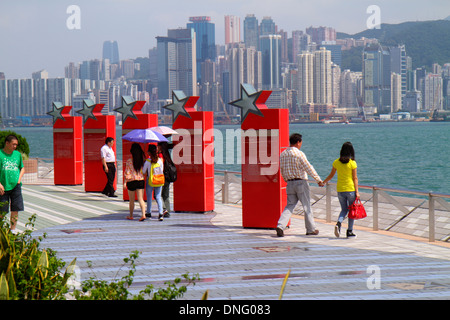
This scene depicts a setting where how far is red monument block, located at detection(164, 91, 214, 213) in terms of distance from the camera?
563 inches

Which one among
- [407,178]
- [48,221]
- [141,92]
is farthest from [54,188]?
[141,92]

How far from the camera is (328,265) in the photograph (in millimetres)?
8688

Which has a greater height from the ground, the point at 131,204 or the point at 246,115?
the point at 246,115

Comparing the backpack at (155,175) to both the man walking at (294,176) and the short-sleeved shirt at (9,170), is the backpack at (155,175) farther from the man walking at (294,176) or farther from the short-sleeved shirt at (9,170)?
the short-sleeved shirt at (9,170)

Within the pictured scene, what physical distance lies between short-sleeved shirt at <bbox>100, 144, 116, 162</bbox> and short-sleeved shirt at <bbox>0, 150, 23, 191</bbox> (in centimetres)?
714

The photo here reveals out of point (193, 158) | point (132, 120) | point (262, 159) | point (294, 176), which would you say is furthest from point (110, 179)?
point (294, 176)

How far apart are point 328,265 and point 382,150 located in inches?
3270

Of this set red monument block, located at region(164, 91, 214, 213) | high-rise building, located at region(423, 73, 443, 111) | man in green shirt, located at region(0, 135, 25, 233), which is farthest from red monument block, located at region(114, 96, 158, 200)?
high-rise building, located at region(423, 73, 443, 111)

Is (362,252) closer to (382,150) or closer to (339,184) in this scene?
(339,184)

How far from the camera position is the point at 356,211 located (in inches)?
426

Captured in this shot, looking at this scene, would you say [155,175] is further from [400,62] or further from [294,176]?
[400,62]

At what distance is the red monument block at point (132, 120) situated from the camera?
16375 millimetres

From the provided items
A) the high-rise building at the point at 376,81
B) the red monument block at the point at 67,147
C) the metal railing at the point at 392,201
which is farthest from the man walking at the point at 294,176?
the high-rise building at the point at 376,81

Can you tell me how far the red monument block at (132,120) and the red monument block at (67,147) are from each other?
495 centimetres
